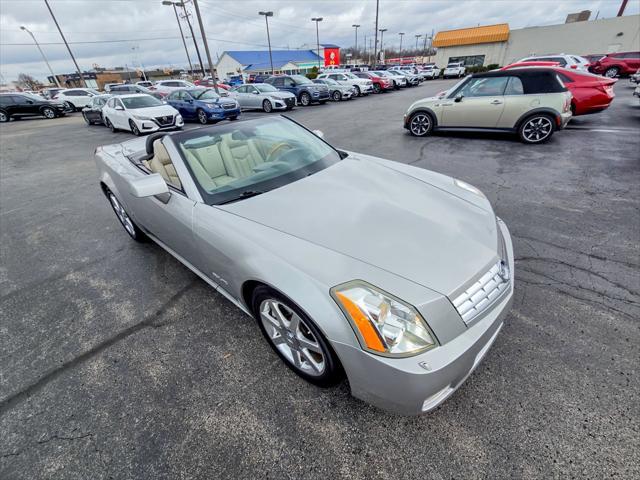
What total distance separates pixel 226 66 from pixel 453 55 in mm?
54624

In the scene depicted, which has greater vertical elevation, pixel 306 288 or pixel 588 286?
pixel 306 288

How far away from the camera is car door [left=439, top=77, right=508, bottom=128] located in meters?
6.79

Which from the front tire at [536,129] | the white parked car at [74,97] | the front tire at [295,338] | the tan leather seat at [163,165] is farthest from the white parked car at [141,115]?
the white parked car at [74,97]

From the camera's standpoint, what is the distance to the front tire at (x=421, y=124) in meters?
7.95

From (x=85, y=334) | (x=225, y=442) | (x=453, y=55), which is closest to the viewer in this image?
(x=225, y=442)

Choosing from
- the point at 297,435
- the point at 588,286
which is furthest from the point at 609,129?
the point at 297,435

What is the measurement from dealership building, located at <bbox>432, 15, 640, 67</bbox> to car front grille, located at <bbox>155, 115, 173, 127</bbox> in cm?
4013

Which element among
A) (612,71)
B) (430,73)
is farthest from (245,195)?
(430,73)

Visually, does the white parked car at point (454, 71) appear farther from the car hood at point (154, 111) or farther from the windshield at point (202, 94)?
the car hood at point (154, 111)

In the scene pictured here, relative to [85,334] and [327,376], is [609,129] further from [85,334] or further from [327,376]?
[85,334]

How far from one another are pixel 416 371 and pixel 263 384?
3.61ft

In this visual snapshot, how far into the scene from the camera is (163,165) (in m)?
2.57

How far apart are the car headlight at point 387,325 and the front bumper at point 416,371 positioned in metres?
0.04

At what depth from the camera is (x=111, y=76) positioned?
220ft
